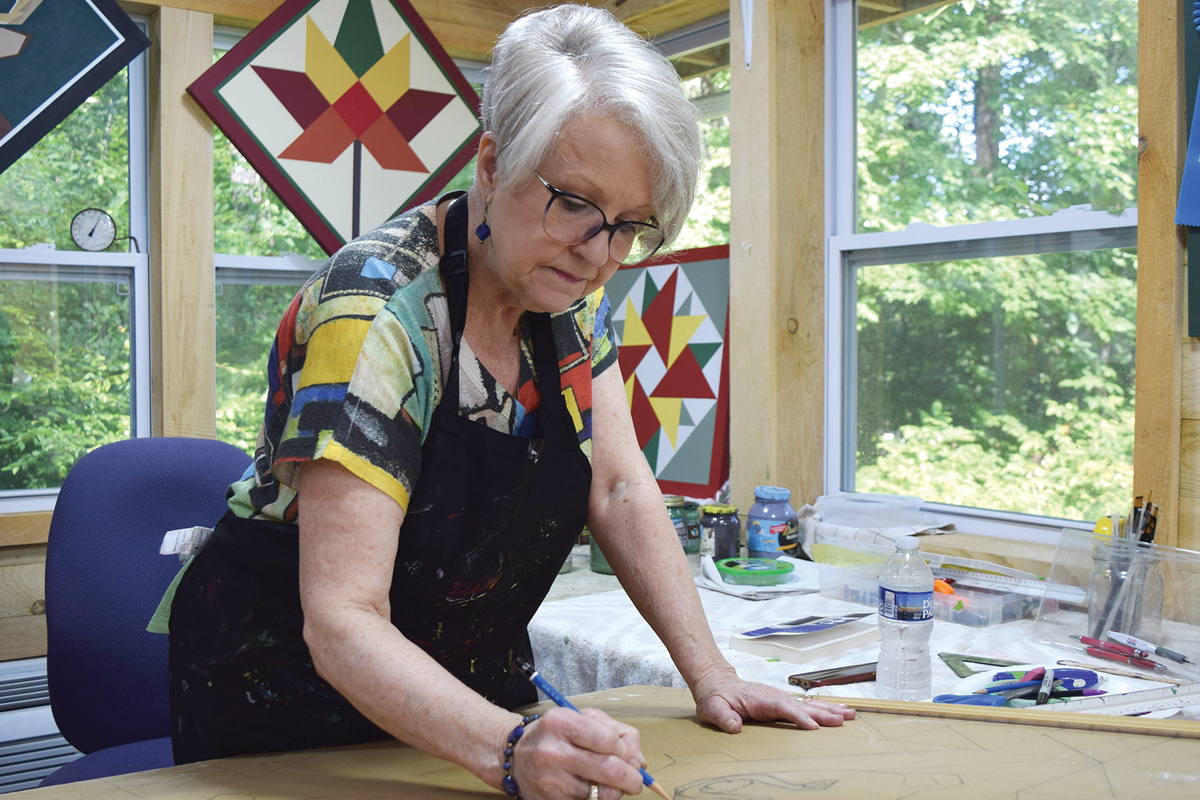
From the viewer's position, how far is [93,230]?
251 centimetres

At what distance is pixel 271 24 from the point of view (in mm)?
2631

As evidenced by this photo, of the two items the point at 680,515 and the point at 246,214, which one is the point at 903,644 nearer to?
the point at 680,515

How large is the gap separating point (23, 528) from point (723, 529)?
5.75 feet

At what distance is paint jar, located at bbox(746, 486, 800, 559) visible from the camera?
2152 mm

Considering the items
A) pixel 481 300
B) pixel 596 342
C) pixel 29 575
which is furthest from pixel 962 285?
pixel 29 575

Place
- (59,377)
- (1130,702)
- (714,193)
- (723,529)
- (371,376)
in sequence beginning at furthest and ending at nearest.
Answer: (714,193), (59,377), (723,529), (1130,702), (371,376)

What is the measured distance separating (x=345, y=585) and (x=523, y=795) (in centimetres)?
24

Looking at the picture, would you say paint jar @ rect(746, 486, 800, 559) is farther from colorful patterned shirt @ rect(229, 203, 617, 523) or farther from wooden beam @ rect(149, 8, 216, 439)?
wooden beam @ rect(149, 8, 216, 439)

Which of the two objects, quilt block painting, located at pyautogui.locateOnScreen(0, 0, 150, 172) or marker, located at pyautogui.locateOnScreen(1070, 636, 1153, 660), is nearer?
marker, located at pyautogui.locateOnScreen(1070, 636, 1153, 660)

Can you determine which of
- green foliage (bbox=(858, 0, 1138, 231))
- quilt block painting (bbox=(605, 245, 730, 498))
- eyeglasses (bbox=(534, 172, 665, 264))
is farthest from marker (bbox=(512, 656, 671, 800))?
green foliage (bbox=(858, 0, 1138, 231))

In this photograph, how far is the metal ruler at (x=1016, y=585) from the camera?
62.6 inches

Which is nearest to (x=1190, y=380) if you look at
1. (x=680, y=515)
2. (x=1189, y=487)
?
(x=1189, y=487)

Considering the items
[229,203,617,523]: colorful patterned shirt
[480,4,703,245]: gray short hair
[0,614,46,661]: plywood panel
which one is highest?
[480,4,703,245]: gray short hair

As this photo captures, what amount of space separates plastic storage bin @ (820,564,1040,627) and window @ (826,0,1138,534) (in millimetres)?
382
